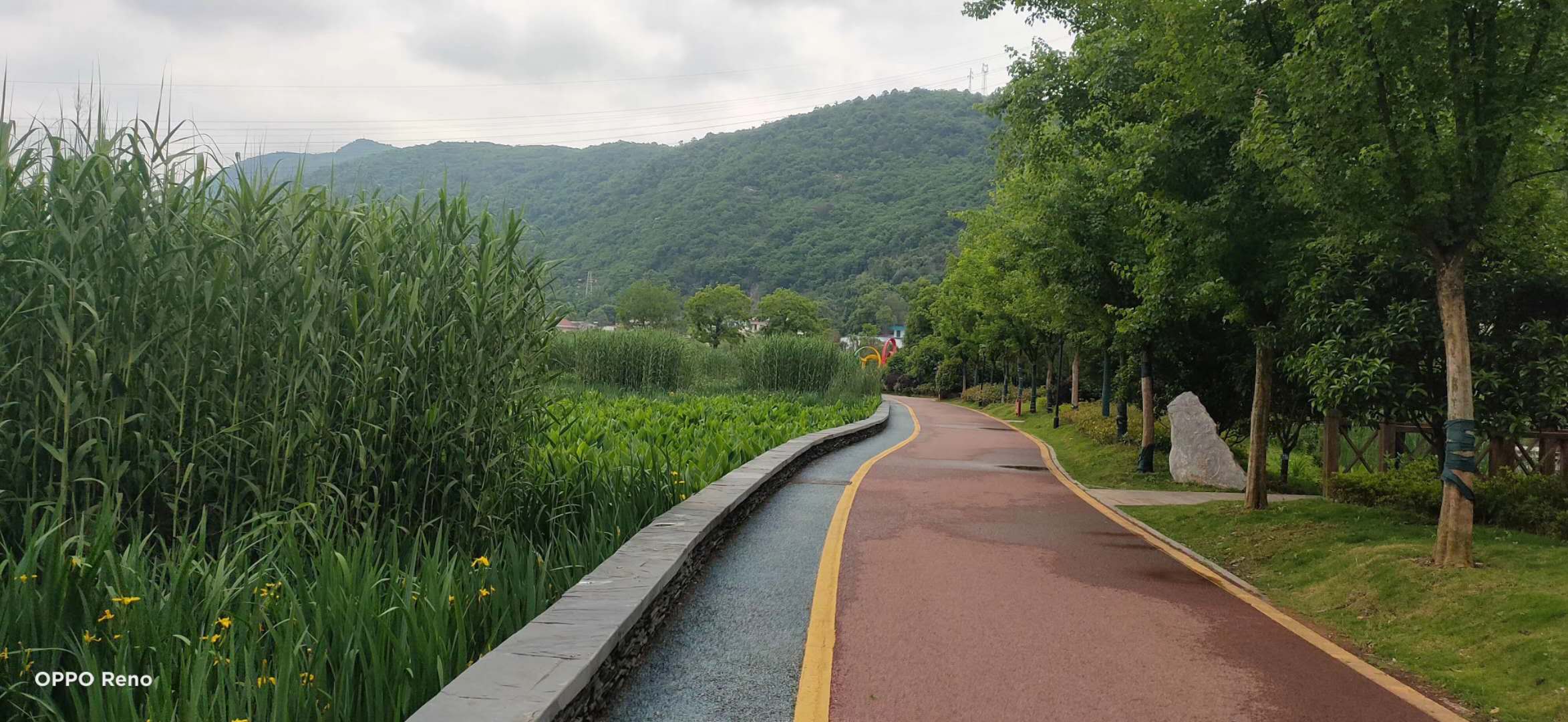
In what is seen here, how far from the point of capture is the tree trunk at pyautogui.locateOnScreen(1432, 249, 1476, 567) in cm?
646

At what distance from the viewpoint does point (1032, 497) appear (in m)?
11.9

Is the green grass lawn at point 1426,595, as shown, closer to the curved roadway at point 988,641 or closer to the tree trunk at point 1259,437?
the curved roadway at point 988,641

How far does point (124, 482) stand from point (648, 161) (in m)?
144

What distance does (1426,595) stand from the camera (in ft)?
19.7

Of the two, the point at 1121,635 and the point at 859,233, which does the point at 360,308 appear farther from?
the point at 859,233

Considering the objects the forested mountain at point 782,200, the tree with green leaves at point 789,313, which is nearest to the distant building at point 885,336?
the tree with green leaves at point 789,313

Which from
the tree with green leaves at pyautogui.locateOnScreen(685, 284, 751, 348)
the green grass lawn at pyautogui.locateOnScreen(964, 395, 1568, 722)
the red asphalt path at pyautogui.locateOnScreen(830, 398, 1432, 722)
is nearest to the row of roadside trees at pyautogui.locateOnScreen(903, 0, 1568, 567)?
the green grass lawn at pyautogui.locateOnScreen(964, 395, 1568, 722)

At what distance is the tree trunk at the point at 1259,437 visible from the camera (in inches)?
→ 403

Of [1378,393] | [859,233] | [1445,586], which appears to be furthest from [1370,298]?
[859,233]

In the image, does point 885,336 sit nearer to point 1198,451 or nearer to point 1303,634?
point 1198,451

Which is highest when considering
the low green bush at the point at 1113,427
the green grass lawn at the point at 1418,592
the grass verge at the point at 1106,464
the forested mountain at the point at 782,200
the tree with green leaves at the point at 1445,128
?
the forested mountain at the point at 782,200

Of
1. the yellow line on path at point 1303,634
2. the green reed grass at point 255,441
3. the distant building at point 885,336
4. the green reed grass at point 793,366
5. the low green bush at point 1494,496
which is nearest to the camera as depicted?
the green reed grass at point 255,441

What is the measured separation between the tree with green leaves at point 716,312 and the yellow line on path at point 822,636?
85.2 m

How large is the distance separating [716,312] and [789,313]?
812 cm
